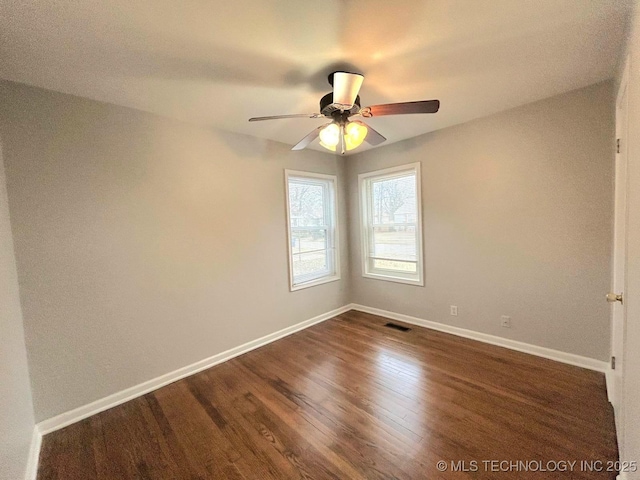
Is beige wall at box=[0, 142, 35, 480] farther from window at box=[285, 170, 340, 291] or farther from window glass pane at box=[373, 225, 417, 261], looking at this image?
window glass pane at box=[373, 225, 417, 261]

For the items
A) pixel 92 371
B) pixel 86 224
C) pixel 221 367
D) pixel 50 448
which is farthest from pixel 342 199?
pixel 50 448

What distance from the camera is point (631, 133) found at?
124 centimetres

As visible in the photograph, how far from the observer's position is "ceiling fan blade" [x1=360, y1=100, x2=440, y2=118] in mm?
1716

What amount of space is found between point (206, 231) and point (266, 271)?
2.81 feet

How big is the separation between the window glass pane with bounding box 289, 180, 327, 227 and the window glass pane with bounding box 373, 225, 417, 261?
33.9 inches

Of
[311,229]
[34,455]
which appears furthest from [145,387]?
[311,229]

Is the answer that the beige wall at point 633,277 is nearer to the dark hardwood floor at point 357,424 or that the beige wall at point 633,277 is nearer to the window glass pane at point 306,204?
the dark hardwood floor at point 357,424

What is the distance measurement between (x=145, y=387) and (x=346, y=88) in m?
2.89

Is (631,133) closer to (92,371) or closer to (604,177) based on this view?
(604,177)

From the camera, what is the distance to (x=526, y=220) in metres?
2.56

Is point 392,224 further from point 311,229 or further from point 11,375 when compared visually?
point 11,375

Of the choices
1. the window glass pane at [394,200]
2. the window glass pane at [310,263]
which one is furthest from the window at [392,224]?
the window glass pane at [310,263]

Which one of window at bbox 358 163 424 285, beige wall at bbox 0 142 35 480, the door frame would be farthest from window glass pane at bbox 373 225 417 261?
beige wall at bbox 0 142 35 480

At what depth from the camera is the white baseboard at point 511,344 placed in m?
2.31
